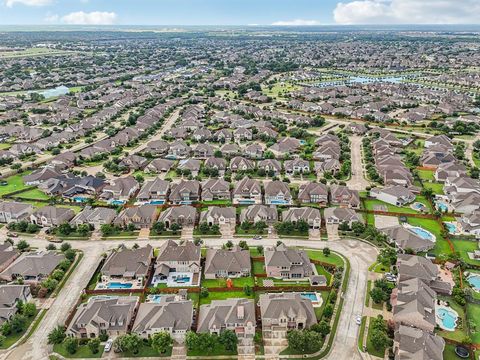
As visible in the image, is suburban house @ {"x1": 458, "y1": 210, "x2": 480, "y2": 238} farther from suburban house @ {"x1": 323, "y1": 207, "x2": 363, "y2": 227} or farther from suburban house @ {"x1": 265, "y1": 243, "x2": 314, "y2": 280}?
suburban house @ {"x1": 265, "y1": 243, "x2": 314, "y2": 280}

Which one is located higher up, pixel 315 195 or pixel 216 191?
pixel 216 191

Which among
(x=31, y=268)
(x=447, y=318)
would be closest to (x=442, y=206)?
(x=447, y=318)

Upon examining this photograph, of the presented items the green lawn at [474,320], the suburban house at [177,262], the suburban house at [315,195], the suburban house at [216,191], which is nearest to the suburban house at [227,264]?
the suburban house at [177,262]

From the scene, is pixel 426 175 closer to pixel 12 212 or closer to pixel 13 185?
pixel 12 212

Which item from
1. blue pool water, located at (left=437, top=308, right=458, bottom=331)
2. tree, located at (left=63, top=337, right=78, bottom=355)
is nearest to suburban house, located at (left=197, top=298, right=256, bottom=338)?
tree, located at (left=63, top=337, right=78, bottom=355)

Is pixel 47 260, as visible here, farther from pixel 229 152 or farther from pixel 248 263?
pixel 229 152
